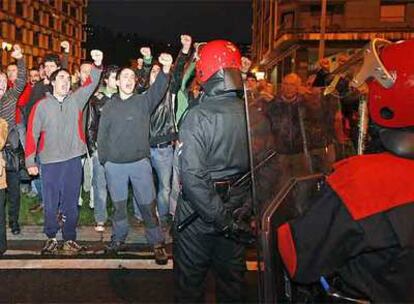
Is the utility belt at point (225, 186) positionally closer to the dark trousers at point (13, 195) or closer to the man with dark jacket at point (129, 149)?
the man with dark jacket at point (129, 149)

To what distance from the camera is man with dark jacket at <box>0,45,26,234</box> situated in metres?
7.07

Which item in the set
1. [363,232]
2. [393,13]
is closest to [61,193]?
[363,232]

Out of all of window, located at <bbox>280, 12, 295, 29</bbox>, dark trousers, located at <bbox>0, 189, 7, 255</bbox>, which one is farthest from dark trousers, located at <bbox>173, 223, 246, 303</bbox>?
window, located at <bbox>280, 12, 295, 29</bbox>

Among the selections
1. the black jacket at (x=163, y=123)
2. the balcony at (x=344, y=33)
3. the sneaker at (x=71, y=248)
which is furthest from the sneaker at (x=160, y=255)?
the balcony at (x=344, y=33)

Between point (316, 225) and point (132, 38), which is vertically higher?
point (132, 38)

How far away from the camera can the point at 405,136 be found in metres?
2.11

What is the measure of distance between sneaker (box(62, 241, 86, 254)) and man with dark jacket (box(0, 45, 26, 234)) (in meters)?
1.05

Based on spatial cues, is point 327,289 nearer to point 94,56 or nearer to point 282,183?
point 282,183

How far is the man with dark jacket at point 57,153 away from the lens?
6.22 m

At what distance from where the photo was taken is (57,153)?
6.25 metres

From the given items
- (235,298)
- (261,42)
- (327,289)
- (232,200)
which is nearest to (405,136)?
(327,289)

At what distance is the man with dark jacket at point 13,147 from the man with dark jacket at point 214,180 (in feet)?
12.8

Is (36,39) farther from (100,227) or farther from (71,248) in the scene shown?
(71,248)

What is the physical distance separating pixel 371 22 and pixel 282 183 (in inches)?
1626
